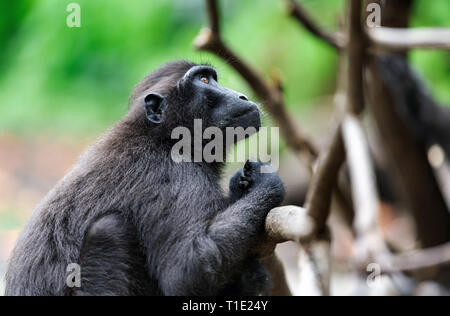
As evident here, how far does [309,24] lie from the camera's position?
750 cm

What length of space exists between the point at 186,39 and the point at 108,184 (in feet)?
28.3

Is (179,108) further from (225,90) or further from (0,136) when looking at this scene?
(0,136)

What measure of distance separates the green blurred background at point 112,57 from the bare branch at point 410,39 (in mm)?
5912

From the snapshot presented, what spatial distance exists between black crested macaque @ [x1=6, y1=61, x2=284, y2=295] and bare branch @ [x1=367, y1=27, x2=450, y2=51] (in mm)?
2043

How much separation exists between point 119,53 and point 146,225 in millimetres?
9391

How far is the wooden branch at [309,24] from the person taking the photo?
24.1 feet

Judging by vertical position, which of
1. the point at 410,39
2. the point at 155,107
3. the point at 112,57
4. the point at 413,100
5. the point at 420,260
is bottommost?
the point at 420,260

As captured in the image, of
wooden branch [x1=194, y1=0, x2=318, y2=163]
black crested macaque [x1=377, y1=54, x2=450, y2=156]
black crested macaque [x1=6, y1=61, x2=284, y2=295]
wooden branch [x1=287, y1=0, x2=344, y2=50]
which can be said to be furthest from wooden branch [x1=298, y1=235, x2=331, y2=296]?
black crested macaque [x1=377, y1=54, x2=450, y2=156]

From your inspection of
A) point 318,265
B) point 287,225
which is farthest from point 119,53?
point 287,225

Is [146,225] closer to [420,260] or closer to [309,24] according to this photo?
[420,260]

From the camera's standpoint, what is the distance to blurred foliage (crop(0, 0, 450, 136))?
A: 12.6 meters

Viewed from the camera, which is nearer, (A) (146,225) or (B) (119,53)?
(A) (146,225)

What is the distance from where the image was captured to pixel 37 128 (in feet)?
47.6
